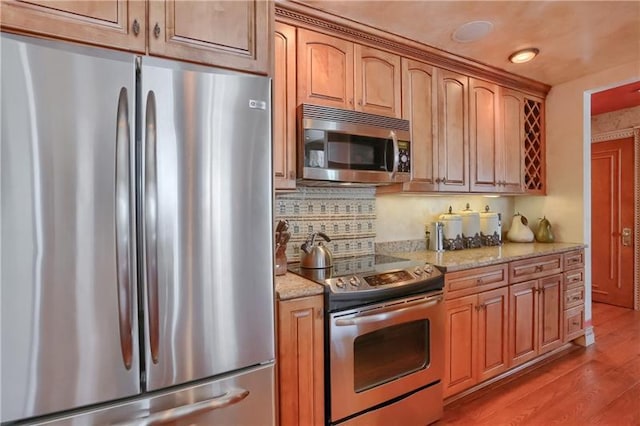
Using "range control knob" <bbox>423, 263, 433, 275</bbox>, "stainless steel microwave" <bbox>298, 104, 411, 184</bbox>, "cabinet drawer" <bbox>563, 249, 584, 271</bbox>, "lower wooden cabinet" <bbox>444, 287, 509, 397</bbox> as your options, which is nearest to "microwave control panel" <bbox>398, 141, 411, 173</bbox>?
"stainless steel microwave" <bbox>298, 104, 411, 184</bbox>

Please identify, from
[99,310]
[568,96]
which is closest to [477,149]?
[568,96]

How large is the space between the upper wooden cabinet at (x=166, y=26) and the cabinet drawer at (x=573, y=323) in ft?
10.2

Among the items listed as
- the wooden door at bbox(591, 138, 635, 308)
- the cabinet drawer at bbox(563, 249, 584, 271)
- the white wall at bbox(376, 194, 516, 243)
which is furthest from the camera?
the wooden door at bbox(591, 138, 635, 308)

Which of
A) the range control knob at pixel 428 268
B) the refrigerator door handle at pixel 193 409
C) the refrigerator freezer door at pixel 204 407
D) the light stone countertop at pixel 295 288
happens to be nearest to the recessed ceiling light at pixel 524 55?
the range control knob at pixel 428 268

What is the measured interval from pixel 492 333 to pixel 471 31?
6.52ft

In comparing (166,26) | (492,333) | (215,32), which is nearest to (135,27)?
(166,26)

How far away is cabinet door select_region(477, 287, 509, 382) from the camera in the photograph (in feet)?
7.35

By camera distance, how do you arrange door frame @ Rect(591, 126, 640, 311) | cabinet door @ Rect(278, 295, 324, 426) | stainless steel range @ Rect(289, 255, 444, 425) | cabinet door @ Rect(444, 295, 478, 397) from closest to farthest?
cabinet door @ Rect(278, 295, 324, 426), stainless steel range @ Rect(289, 255, 444, 425), cabinet door @ Rect(444, 295, 478, 397), door frame @ Rect(591, 126, 640, 311)

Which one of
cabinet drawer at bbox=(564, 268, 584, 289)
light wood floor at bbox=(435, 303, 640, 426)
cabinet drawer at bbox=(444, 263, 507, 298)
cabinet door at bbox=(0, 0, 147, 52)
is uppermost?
cabinet door at bbox=(0, 0, 147, 52)

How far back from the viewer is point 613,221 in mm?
4180

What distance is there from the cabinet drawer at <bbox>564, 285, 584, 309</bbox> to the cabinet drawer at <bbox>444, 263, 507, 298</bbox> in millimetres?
926

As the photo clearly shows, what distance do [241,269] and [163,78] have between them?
27.8 inches

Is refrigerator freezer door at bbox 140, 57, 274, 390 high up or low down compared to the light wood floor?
up

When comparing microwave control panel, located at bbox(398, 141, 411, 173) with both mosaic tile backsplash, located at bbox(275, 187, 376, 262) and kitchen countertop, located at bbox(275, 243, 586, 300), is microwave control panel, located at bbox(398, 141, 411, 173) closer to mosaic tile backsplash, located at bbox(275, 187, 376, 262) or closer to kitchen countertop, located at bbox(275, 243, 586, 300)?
mosaic tile backsplash, located at bbox(275, 187, 376, 262)
